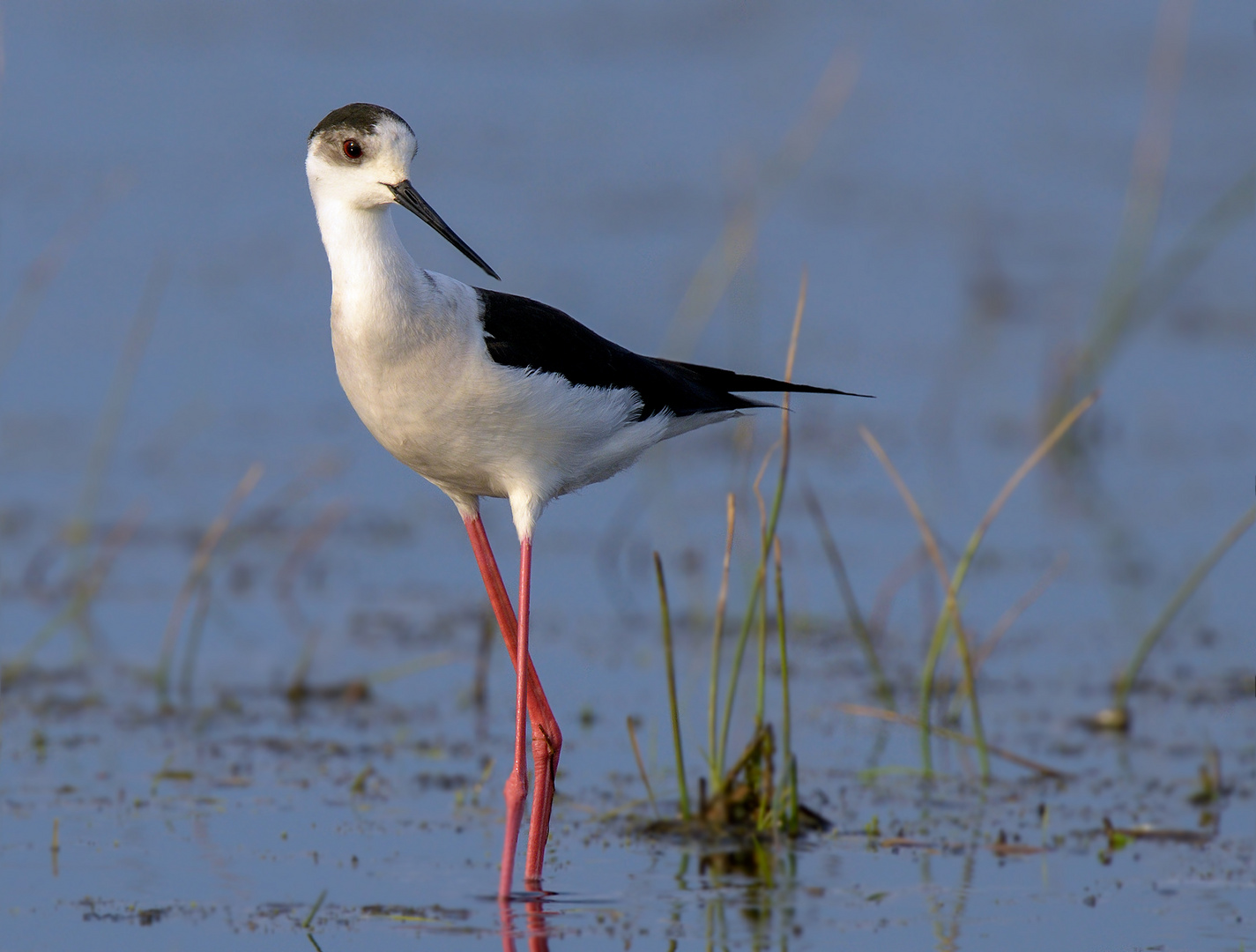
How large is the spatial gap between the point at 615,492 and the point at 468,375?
418 centimetres

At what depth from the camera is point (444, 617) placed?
6836 mm

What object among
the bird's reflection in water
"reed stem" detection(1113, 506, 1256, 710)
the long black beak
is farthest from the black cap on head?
"reed stem" detection(1113, 506, 1256, 710)

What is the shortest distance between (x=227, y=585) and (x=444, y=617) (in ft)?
3.03

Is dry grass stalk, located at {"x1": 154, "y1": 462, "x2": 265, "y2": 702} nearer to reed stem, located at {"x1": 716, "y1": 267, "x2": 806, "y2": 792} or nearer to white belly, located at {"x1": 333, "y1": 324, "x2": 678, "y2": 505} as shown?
white belly, located at {"x1": 333, "y1": 324, "x2": 678, "y2": 505}

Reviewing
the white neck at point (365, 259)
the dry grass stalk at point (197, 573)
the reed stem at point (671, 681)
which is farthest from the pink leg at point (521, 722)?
the dry grass stalk at point (197, 573)

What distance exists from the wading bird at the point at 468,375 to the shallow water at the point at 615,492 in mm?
694

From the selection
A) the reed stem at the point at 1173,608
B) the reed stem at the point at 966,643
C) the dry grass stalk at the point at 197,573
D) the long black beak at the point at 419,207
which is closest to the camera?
the long black beak at the point at 419,207

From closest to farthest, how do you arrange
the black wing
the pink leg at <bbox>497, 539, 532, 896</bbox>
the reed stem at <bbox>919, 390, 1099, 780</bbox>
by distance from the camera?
the black wing → the pink leg at <bbox>497, 539, 532, 896</bbox> → the reed stem at <bbox>919, 390, 1099, 780</bbox>

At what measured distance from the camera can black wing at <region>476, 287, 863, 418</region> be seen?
4402 millimetres

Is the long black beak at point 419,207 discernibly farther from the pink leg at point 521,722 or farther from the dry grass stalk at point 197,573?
the dry grass stalk at point 197,573

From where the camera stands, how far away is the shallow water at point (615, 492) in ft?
14.5

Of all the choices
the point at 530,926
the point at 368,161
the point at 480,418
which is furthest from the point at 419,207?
the point at 530,926

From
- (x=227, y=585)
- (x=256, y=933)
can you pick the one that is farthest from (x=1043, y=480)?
(x=256, y=933)

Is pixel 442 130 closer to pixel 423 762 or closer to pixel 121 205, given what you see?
pixel 121 205
